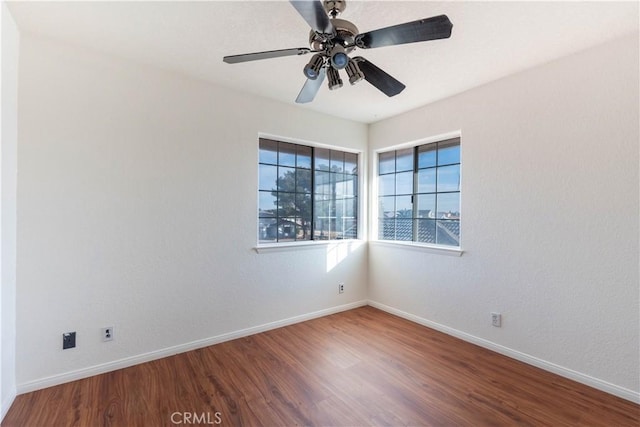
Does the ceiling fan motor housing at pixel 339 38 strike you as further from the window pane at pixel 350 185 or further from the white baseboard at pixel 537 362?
the white baseboard at pixel 537 362

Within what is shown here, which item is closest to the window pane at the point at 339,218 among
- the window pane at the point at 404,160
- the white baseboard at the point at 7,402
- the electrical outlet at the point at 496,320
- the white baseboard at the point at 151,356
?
the window pane at the point at 404,160

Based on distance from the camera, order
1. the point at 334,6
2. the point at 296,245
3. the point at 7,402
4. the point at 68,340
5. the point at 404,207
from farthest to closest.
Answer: the point at 404,207 → the point at 296,245 → the point at 68,340 → the point at 7,402 → the point at 334,6

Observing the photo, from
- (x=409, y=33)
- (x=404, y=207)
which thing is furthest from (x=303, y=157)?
(x=409, y=33)

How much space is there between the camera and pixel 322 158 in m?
3.74

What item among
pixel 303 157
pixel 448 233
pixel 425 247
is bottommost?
pixel 425 247

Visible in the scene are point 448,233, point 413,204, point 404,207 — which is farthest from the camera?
point 404,207

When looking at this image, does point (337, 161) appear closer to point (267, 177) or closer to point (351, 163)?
point (351, 163)

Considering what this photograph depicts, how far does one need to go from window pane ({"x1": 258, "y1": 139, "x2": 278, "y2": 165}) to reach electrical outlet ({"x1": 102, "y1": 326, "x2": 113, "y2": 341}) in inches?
78.8

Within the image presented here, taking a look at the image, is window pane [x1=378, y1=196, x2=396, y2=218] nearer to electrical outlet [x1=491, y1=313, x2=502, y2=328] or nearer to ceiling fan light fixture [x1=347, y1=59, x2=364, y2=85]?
electrical outlet [x1=491, y1=313, x2=502, y2=328]

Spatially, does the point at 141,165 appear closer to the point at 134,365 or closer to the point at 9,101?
the point at 9,101

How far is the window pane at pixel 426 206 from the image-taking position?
135 inches

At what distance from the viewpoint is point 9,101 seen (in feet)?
6.20

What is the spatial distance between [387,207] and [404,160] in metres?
0.65

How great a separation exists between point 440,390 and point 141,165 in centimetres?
290
